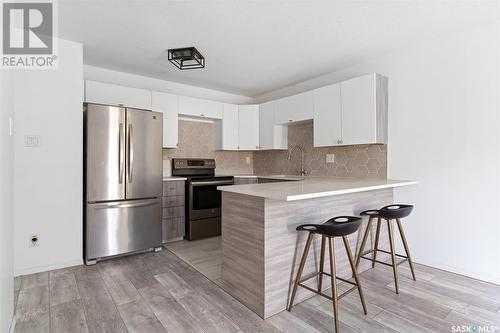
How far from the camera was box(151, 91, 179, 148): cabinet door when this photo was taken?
3.79 m

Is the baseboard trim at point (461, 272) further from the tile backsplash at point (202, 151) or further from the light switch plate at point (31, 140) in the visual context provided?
the light switch plate at point (31, 140)

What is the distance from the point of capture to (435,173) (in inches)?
108

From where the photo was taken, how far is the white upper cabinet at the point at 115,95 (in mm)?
3240

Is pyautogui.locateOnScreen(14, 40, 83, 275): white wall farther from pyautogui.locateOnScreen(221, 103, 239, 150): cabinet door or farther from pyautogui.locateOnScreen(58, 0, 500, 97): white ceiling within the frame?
pyautogui.locateOnScreen(221, 103, 239, 150): cabinet door

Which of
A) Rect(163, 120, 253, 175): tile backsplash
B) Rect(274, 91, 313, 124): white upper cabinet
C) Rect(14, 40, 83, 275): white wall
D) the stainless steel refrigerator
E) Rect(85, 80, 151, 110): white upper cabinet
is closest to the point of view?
Rect(14, 40, 83, 275): white wall

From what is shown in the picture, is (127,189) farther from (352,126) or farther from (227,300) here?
(352,126)

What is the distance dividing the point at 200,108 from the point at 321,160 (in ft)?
6.84

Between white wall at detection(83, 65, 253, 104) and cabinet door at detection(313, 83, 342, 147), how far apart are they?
1.93 metres

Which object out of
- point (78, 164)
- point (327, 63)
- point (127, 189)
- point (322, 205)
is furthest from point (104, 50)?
point (322, 205)

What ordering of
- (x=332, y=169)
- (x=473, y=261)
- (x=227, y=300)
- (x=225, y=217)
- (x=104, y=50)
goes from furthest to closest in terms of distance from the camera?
(x=332, y=169), (x=104, y=50), (x=473, y=261), (x=225, y=217), (x=227, y=300)

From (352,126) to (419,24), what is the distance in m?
1.17

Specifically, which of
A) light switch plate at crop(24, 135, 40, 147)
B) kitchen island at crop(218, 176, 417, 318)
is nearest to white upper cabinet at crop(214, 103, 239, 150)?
kitchen island at crop(218, 176, 417, 318)
